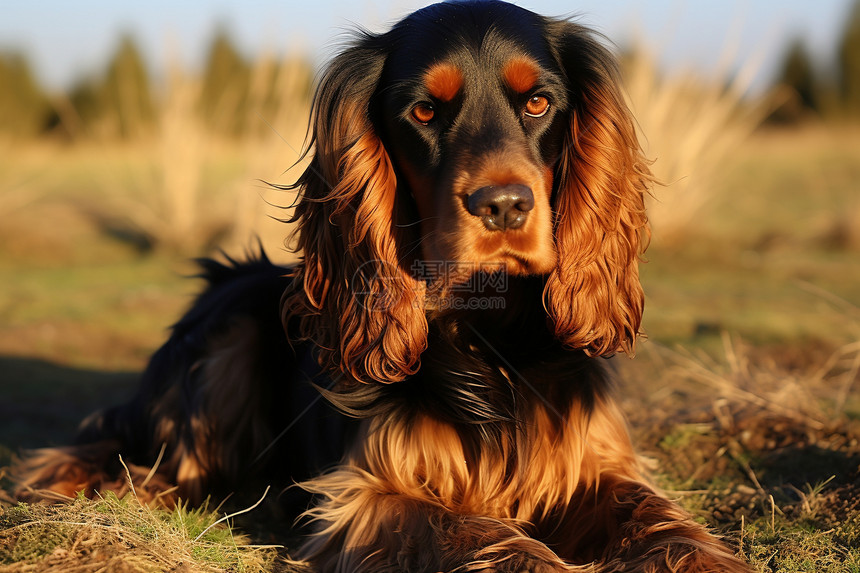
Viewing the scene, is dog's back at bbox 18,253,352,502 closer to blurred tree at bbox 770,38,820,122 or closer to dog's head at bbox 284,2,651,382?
dog's head at bbox 284,2,651,382

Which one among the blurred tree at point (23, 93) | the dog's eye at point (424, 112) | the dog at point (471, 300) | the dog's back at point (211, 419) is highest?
the dog's eye at point (424, 112)

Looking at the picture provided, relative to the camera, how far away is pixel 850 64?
2927cm

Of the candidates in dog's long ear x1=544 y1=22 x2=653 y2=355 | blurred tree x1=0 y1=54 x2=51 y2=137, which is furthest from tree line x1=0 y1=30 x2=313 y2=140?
dog's long ear x1=544 y1=22 x2=653 y2=355

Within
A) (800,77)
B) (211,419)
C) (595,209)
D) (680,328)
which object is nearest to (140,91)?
(680,328)

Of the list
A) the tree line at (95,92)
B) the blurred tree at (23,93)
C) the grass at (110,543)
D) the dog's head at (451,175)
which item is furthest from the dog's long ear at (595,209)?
the blurred tree at (23,93)

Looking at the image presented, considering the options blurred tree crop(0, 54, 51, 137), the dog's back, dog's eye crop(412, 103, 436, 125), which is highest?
dog's eye crop(412, 103, 436, 125)

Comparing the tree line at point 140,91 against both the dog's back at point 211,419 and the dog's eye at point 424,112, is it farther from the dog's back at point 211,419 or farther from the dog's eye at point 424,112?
the dog's eye at point 424,112

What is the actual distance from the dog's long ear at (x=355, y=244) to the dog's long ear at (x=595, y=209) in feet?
1.64

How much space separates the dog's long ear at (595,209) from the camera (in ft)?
8.83

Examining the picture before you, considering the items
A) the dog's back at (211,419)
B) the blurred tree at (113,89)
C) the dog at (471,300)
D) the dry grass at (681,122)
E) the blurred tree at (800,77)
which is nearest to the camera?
the dog at (471,300)

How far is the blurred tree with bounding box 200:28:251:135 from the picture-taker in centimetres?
1095

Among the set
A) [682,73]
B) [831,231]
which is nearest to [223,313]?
[682,73]

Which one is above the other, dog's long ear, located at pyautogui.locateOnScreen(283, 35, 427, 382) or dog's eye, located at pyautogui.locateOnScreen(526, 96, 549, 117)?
dog's eye, located at pyautogui.locateOnScreen(526, 96, 549, 117)

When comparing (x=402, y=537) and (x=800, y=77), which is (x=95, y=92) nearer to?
(x=800, y=77)
